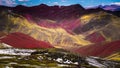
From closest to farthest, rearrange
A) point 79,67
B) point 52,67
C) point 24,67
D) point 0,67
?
point 0,67 < point 24,67 < point 52,67 < point 79,67

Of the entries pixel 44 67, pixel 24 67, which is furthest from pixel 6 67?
pixel 44 67

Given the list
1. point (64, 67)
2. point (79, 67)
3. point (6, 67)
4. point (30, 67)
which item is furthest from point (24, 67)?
point (79, 67)

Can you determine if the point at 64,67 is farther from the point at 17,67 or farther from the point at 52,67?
the point at 17,67

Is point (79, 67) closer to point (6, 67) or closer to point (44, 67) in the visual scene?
point (44, 67)

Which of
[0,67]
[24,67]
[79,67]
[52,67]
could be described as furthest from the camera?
[79,67]

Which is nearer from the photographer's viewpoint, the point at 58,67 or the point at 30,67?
the point at 30,67

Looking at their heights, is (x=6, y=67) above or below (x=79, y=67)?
above

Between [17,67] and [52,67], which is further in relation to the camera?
[52,67]

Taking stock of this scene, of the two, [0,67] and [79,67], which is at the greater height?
[0,67]
